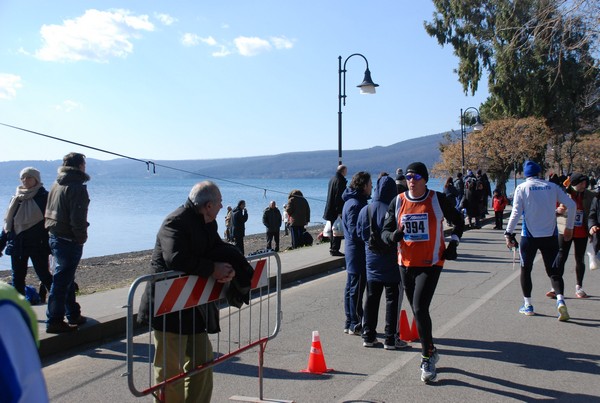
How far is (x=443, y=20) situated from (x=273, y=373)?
42.4 m

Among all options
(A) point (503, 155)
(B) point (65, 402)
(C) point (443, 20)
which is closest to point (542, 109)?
(A) point (503, 155)

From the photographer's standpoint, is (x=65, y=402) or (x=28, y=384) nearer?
(x=28, y=384)

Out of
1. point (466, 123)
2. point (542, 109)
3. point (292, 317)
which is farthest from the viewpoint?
point (466, 123)

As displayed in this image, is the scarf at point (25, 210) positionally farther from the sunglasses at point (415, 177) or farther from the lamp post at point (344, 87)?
the lamp post at point (344, 87)

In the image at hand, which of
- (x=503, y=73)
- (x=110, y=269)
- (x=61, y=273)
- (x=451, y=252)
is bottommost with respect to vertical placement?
(x=110, y=269)

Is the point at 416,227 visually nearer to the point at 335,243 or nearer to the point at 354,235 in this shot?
the point at 354,235

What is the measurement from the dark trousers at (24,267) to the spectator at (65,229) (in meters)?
1.03

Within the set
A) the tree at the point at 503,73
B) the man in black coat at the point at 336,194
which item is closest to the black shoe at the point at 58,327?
the man in black coat at the point at 336,194

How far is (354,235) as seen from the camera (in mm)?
7211

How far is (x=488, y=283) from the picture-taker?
1088 cm

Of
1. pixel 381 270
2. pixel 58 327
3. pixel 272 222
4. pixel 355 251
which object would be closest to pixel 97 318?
pixel 58 327

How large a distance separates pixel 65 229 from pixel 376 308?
3530 mm

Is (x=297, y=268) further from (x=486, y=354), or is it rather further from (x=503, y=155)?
(x=503, y=155)

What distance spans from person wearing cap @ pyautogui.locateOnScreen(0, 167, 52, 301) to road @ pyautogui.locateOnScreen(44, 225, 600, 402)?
5.22 feet
